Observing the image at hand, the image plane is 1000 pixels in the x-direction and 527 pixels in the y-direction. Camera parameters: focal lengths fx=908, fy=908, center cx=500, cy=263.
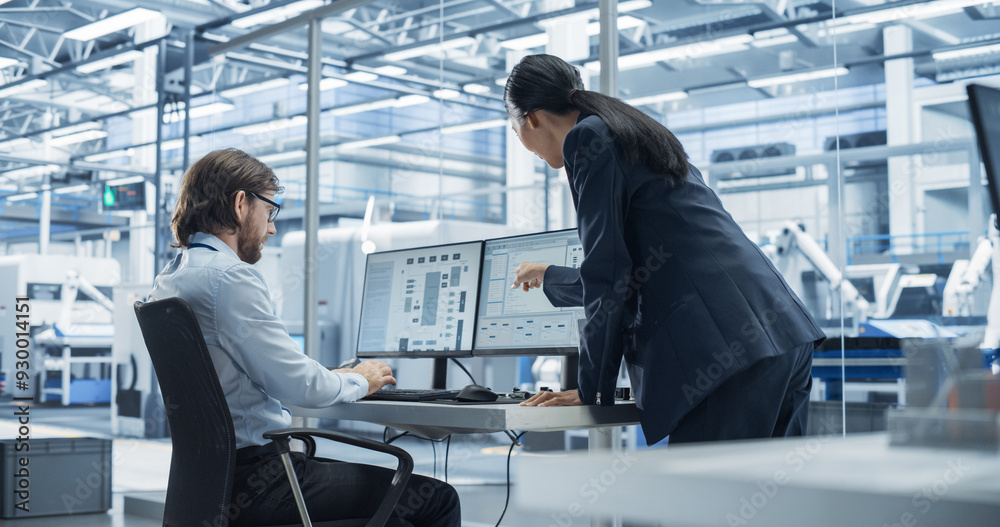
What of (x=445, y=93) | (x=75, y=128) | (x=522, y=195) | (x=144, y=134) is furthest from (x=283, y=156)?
(x=445, y=93)

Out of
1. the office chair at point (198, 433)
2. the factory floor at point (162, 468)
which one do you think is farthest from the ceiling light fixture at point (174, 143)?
the office chair at point (198, 433)

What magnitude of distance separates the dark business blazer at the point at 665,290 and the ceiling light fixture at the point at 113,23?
653 cm

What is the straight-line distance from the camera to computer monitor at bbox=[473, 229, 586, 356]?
2332mm

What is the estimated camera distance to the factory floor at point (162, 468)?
14.5 ft

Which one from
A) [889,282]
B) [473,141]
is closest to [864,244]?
[889,282]

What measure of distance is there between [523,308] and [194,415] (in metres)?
0.97

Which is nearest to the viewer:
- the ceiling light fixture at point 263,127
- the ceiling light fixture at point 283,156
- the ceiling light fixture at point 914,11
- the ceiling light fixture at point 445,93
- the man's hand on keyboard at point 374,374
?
the man's hand on keyboard at point 374,374

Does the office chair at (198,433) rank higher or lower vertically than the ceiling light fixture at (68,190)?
lower

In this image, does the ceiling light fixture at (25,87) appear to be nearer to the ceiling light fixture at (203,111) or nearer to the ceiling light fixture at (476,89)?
the ceiling light fixture at (203,111)

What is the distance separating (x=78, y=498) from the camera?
4605 millimetres

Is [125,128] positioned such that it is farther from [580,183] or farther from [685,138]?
[580,183]

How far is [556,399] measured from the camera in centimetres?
191

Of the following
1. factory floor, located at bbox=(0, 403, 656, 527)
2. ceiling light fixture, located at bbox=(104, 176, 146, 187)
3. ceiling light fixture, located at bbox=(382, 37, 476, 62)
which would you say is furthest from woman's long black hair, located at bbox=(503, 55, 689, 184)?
ceiling light fixture, located at bbox=(104, 176, 146, 187)

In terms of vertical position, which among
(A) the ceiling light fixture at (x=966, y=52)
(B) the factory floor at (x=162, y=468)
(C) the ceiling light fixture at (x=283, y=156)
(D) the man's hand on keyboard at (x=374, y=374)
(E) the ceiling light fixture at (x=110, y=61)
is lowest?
(B) the factory floor at (x=162, y=468)
